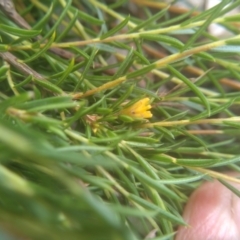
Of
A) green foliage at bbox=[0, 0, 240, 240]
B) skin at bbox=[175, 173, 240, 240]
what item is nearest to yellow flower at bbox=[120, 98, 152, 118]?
green foliage at bbox=[0, 0, 240, 240]

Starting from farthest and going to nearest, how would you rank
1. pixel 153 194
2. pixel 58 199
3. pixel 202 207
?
pixel 202 207
pixel 153 194
pixel 58 199

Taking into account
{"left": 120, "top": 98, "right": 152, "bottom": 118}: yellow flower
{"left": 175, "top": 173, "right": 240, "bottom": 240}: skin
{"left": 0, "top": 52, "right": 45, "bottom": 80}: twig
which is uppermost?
{"left": 0, "top": 52, "right": 45, "bottom": 80}: twig

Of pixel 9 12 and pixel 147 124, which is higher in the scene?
pixel 9 12

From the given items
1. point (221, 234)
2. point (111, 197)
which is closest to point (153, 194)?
point (111, 197)

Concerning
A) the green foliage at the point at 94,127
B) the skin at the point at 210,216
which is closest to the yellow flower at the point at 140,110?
the green foliage at the point at 94,127

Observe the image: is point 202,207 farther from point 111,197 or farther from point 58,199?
point 58,199

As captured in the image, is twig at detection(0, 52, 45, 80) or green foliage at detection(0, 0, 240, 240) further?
twig at detection(0, 52, 45, 80)

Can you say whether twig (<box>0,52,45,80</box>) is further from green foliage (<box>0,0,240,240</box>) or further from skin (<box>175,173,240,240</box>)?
skin (<box>175,173,240,240</box>)

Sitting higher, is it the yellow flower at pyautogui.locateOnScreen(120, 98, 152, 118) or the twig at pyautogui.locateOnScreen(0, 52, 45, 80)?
the twig at pyautogui.locateOnScreen(0, 52, 45, 80)
